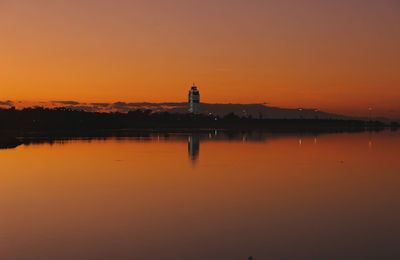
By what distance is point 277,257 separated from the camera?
13930 mm

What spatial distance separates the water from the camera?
581 inches

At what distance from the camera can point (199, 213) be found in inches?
802

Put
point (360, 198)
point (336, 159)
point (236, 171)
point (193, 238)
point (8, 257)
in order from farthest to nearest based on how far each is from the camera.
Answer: point (336, 159) → point (236, 171) → point (360, 198) → point (193, 238) → point (8, 257)

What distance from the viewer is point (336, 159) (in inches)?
1866

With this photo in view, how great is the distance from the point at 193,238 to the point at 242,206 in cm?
624

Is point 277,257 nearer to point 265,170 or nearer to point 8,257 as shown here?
point 8,257

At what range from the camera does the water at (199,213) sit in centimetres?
1475

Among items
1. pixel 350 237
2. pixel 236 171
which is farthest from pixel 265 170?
pixel 350 237

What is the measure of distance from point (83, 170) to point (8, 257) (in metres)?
24.0

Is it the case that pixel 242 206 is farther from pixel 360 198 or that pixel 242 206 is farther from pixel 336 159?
pixel 336 159

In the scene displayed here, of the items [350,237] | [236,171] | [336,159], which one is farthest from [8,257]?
[336,159]

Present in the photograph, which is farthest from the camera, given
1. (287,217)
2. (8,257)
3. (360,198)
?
(360,198)

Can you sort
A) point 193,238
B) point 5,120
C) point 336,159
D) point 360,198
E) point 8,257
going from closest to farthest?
1. point 8,257
2. point 193,238
3. point 360,198
4. point 336,159
5. point 5,120

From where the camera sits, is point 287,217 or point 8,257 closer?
point 8,257
